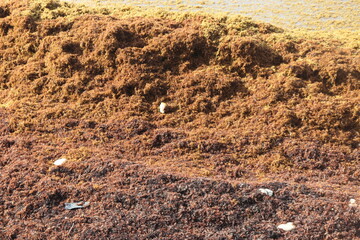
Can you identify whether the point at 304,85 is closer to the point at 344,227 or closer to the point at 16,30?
the point at 344,227

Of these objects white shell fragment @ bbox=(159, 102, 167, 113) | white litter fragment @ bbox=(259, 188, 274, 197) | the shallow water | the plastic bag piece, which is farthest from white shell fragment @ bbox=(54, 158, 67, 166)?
the shallow water

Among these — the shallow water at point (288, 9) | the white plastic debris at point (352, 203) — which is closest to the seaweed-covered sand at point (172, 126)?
the white plastic debris at point (352, 203)

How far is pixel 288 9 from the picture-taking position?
5.67 metres

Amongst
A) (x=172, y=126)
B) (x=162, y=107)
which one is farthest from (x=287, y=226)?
(x=162, y=107)

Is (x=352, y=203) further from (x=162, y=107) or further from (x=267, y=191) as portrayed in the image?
(x=162, y=107)

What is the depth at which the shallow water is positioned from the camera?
17.3 feet

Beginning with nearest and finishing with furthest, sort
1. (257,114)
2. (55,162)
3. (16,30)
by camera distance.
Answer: (55,162) < (257,114) < (16,30)

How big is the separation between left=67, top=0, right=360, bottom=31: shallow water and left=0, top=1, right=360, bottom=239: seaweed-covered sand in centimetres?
53

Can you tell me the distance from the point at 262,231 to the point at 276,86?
1913 millimetres

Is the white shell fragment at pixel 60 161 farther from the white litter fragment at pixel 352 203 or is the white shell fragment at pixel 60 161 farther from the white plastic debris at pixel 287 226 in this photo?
the white litter fragment at pixel 352 203

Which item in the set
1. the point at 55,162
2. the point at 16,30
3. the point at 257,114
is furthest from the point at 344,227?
the point at 16,30

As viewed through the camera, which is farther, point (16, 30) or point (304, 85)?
point (16, 30)

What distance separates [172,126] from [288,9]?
2.99 meters

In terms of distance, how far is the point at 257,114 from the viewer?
393cm
